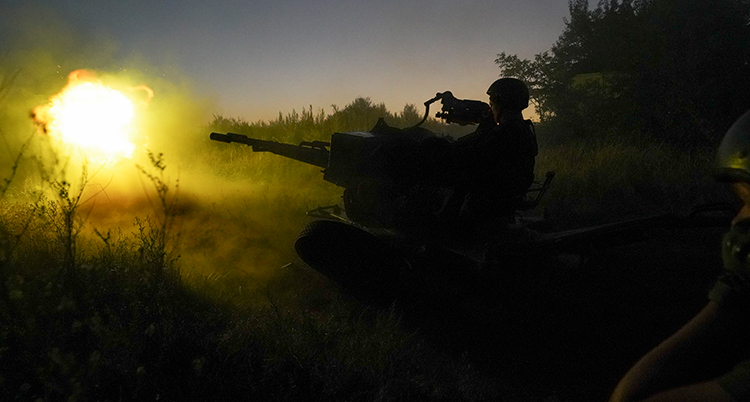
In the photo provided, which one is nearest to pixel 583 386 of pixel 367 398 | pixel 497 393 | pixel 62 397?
pixel 497 393

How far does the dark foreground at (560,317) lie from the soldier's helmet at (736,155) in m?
1.75

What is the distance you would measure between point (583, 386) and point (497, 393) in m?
0.71

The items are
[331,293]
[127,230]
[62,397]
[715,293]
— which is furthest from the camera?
[127,230]

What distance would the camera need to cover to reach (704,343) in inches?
34.5

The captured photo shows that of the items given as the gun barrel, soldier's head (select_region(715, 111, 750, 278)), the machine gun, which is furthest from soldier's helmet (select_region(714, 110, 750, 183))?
the gun barrel

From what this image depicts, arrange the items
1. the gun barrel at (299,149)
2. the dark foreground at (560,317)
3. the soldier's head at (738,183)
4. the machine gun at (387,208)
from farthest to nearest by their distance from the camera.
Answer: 1. the gun barrel at (299,149)
2. the machine gun at (387,208)
3. the dark foreground at (560,317)
4. the soldier's head at (738,183)

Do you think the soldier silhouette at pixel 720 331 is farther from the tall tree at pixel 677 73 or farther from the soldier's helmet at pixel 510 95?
the tall tree at pixel 677 73

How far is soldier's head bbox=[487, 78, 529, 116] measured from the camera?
3094 millimetres

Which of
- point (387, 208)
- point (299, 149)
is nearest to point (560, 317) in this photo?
point (387, 208)

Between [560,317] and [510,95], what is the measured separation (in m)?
2.23

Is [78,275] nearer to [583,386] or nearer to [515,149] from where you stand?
[515,149]

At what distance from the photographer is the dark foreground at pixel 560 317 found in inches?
113

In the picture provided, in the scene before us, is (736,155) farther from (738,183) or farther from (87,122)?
(87,122)

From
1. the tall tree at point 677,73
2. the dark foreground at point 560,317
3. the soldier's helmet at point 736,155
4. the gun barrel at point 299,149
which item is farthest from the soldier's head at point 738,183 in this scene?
the tall tree at point 677,73
